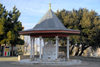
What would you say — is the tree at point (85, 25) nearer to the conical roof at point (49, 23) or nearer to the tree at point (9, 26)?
the conical roof at point (49, 23)

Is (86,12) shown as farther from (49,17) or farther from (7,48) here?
(7,48)

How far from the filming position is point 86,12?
3158 cm

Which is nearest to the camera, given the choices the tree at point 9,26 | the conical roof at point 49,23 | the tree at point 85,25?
the conical roof at point 49,23

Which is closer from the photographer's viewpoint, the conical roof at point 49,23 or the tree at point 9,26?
the conical roof at point 49,23

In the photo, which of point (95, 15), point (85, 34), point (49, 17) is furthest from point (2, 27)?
point (95, 15)

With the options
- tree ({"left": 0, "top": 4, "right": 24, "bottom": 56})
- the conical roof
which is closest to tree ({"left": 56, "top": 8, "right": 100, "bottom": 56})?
the conical roof

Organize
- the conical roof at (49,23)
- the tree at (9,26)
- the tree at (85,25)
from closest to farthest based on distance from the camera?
the conical roof at (49,23) < the tree at (85,25) < the tree at (9,26)

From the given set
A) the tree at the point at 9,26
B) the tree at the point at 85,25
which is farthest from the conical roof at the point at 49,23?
the tree at the point at 9,26

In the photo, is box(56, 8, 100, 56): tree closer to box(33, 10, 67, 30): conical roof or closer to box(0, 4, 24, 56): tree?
box(33, 10, 67, 30): conical roof

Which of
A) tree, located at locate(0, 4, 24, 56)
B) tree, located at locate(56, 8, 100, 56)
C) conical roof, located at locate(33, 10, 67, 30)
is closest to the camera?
conical roof, located at locate(33, 10, 67, 30)

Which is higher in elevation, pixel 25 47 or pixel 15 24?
pixel 15 24

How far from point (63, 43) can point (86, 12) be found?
820 cm

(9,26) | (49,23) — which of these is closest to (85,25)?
(49,23)

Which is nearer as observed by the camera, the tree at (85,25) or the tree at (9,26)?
the tree at (85,25)
